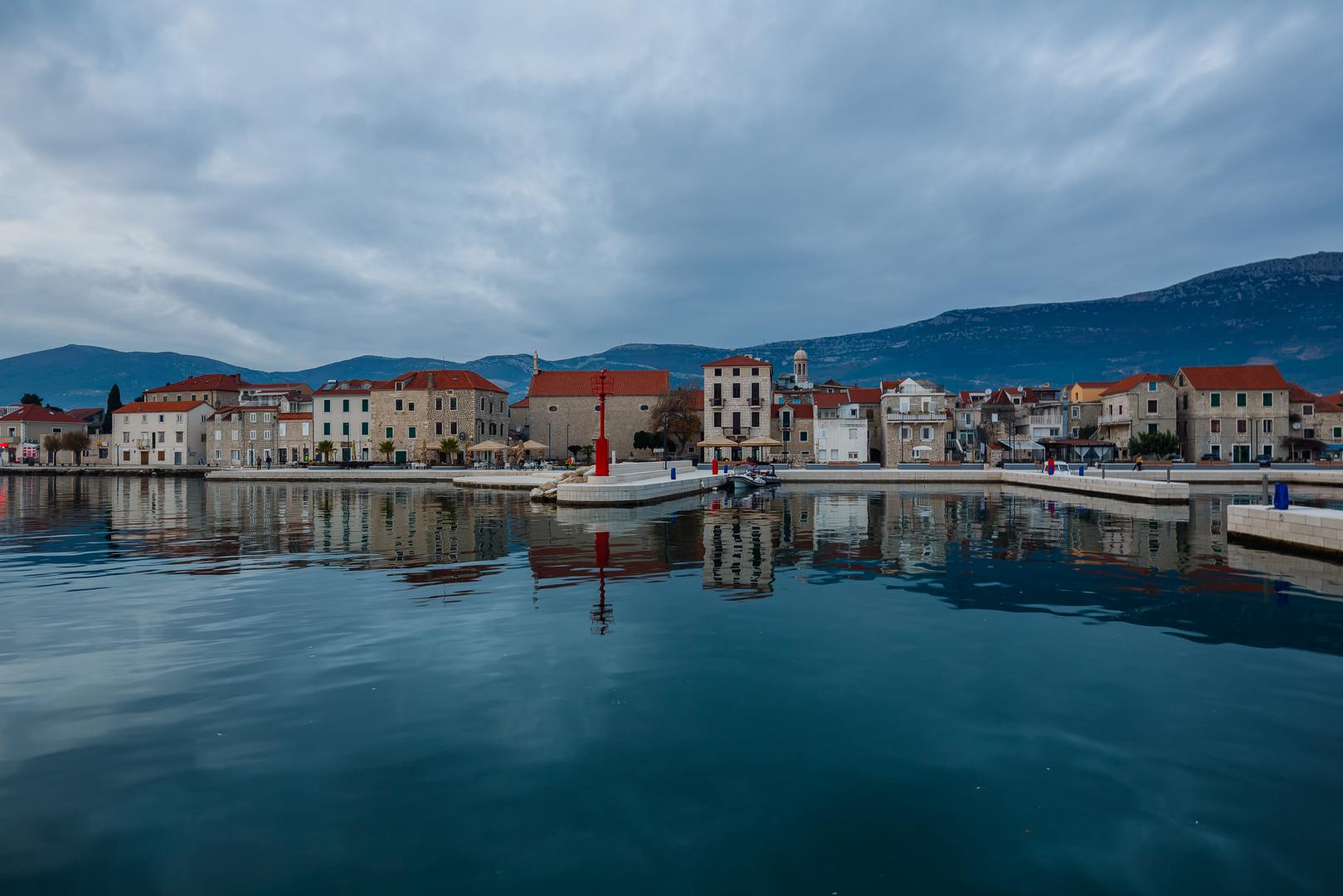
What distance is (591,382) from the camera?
273 ft

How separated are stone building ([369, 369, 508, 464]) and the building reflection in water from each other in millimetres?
40802

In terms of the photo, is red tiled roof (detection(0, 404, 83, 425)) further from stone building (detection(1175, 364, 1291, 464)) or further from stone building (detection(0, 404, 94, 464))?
stone building (detection(1175, 364, 1291, 464))

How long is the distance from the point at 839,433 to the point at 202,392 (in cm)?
8354

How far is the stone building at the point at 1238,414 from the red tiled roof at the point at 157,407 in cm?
11205

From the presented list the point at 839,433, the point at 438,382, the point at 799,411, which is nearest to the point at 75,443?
the point at 438,382

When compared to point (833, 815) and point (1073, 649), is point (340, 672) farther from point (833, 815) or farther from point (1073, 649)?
point (1073, 649)

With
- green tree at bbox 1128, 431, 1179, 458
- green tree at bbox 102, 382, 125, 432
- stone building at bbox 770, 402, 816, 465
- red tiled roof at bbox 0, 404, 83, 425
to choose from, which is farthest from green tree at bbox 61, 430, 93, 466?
green tree at bbox 1128, 431, 1179, 458

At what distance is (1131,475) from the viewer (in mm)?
51375

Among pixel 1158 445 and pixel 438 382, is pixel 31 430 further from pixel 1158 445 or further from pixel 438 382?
pixel 1158 445

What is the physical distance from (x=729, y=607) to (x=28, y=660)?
10.2m

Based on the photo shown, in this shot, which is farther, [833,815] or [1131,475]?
[1131,475]

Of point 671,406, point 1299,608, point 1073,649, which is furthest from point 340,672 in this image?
point 671,406

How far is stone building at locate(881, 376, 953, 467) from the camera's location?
7579 centimetres

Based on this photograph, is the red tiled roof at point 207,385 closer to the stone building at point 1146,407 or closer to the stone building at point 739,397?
the stone building at point 739,397
